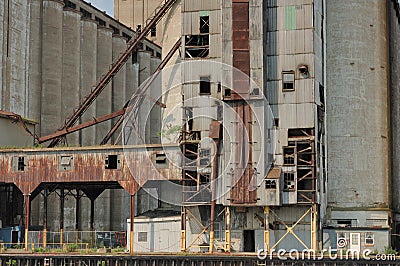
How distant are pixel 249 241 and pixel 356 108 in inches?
555

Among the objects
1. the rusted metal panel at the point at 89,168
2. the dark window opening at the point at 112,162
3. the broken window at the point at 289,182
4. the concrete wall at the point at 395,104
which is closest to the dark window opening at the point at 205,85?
the rusted metal panel at the point at 89,168

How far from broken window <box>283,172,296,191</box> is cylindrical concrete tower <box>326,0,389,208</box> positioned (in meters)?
7.43

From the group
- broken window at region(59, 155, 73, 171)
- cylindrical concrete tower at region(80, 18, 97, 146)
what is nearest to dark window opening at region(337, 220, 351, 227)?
broken window at region(59, 155, 73, 171)

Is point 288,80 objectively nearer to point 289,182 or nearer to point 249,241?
point 289,182

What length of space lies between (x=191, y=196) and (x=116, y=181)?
579 centimetres

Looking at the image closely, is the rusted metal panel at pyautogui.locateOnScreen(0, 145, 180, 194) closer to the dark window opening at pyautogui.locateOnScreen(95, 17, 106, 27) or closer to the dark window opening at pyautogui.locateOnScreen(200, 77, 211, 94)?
the dark window opening at pyautogui.locateOnScreen(200, 77, 211, 94)

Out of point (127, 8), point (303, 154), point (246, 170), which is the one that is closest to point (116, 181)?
point (246, 170)

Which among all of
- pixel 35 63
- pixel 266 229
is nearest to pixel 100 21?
pixel 35 63

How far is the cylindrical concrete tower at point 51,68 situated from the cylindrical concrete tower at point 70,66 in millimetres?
1963

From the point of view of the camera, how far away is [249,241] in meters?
57.9

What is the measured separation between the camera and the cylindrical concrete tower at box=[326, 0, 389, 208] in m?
62.2

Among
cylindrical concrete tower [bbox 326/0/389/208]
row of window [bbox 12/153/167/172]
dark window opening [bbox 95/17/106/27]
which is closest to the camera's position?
row of window [bbox 12/153/167/172]

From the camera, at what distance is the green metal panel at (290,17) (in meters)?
57.3

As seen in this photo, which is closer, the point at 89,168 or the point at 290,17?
the point at 290,17
